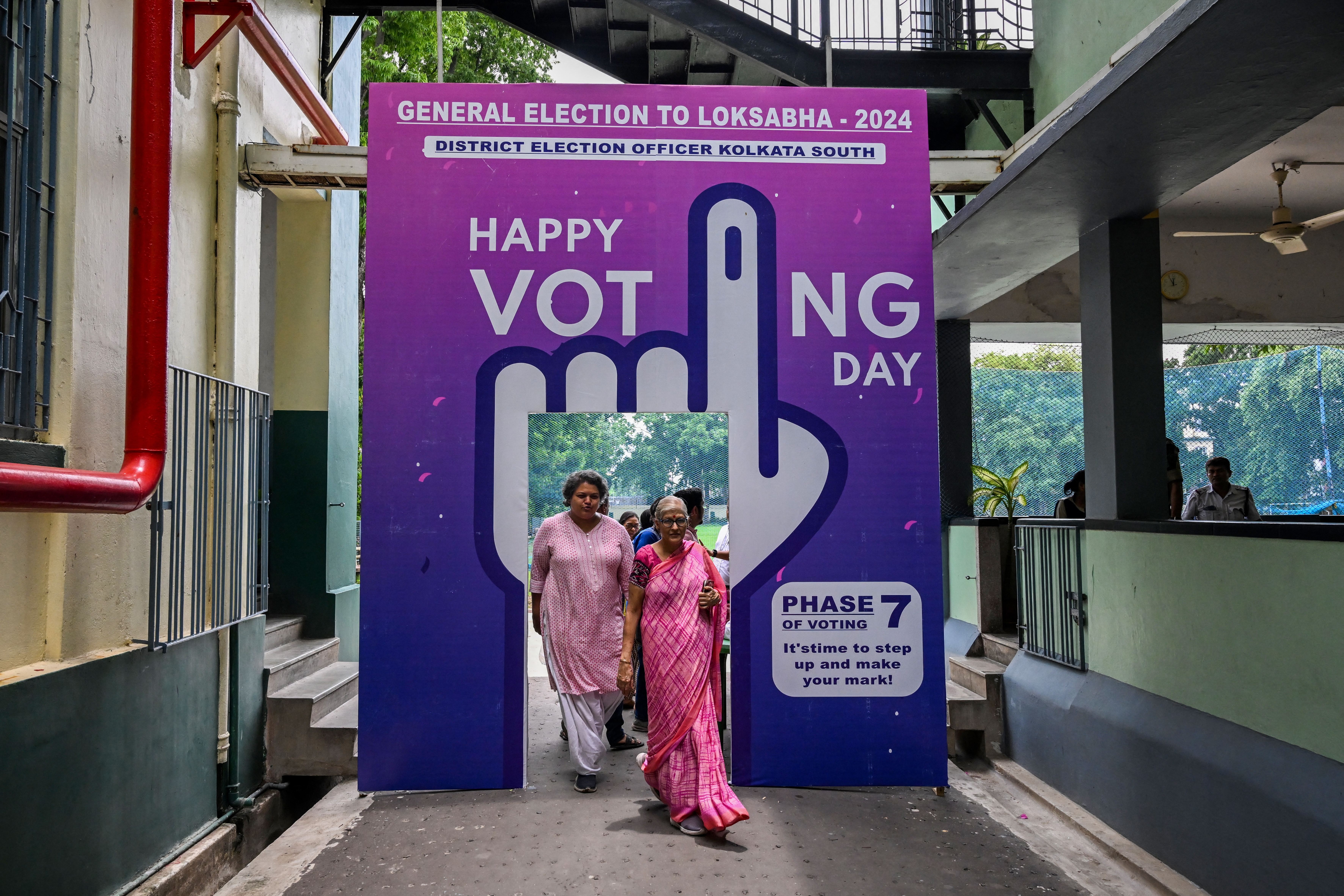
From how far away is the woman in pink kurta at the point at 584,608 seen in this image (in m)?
4.84

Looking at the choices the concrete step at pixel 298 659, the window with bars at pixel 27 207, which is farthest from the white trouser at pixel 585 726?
the window with bars at pixel 27 207

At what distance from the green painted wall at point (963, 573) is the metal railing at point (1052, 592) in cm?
72

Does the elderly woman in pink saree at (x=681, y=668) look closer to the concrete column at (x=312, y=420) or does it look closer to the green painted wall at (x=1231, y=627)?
the green painted wall at (x=1231, y=627)

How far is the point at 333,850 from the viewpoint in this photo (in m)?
4.12

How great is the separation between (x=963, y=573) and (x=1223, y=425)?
244 inches

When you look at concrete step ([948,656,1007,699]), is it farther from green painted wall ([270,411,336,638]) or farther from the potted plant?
green painted wall ([270,411,336,638])

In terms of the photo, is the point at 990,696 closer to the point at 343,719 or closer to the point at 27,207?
the point at 343,719

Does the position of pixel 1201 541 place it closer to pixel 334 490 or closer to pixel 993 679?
pixel 993 679

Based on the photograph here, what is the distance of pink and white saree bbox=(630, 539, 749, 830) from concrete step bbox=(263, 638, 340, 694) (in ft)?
7.81

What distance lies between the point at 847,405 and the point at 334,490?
13.5 feet

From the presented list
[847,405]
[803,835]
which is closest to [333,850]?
[803,835]

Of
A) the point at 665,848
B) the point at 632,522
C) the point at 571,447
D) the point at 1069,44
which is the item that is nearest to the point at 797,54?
the point at 1069,44

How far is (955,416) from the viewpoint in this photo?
7801 mm

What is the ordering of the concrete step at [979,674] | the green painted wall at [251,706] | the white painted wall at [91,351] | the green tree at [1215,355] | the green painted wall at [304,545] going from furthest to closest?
1. the green tree at [1215,355]
2. the green painted wall at [304,545]
3. the concrete step at [979,674]
4. the green painted wall at [251,706]
5. the white painted wall at [91,351]
